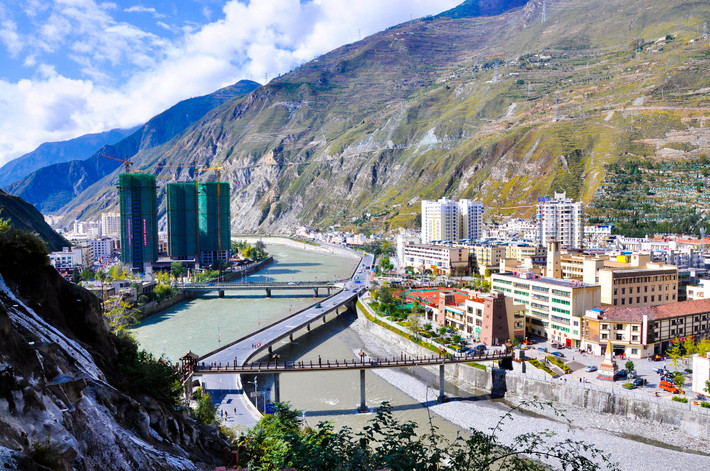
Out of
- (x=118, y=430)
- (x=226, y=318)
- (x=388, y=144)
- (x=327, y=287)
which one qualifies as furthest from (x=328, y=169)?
(x=118, y=430)

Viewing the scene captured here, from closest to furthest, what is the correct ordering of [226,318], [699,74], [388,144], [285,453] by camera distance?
[285,453] → [226,318] → [699,74] → [388,144]

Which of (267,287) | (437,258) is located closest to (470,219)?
(437,258)

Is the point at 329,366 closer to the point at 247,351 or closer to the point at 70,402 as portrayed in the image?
the point at 247,351

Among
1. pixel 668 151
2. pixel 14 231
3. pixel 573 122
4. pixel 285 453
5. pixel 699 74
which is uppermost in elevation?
pixel 699 74

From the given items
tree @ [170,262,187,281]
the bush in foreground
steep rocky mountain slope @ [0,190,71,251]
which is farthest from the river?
steep rocky mountain slope @ [0,190,71,251]

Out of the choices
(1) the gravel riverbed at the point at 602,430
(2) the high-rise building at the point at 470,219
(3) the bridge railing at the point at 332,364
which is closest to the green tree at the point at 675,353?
(1) the gravel riverbed at the point at 602,430

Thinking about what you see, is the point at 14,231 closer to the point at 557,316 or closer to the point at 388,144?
the point at 557,316
